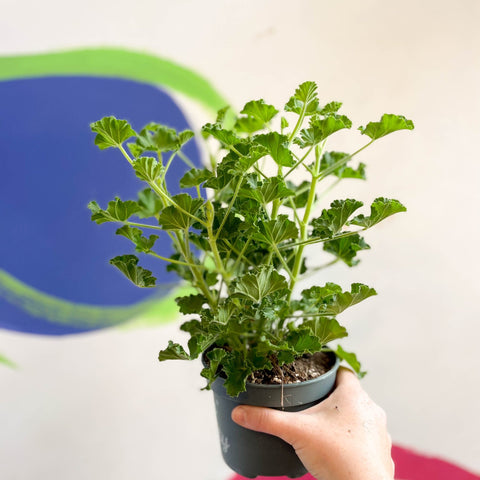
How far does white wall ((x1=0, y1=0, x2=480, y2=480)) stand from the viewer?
1.25 m

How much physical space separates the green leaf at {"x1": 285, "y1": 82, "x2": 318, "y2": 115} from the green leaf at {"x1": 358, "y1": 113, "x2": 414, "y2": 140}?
0.31 feet

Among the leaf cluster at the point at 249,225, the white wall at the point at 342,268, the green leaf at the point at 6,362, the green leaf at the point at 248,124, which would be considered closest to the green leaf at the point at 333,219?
the leaf cluster at the point at 249,225

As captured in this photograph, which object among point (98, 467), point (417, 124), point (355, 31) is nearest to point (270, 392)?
point (98, 467)

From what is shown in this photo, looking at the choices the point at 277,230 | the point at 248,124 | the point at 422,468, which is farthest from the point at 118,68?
the point at 422,468

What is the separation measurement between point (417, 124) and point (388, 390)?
75 cm

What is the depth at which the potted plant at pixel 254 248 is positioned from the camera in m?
0.77

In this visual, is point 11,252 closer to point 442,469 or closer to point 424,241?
point 424,241

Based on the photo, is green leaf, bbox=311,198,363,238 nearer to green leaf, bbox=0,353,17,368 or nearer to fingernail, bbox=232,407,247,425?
fingernail, bbox=232,407,247,425

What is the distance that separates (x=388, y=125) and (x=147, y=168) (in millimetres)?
383

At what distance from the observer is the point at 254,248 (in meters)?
0.91

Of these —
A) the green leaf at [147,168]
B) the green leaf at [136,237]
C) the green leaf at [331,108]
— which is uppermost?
the green leaf at [331,108]

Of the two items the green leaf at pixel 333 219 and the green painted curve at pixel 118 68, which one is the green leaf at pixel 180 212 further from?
the green painted curve at pixel 118 68

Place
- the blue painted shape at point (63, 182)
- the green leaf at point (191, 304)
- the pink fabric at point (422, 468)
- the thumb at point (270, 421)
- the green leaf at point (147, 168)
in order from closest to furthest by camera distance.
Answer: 1. the green leaf at point (147, 168)
2. the thumb at point (270, 421)
3. the green leaf at point (191, 304)
4. the blue painted shape at point (63, 182)
5. the pink fabric at point (422, 468)

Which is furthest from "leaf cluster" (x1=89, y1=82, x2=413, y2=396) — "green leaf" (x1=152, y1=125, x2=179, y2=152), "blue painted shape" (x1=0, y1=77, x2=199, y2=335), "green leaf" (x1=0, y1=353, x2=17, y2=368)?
"green leaf" (x1=0, y1=353, x2=17, y2=368)
